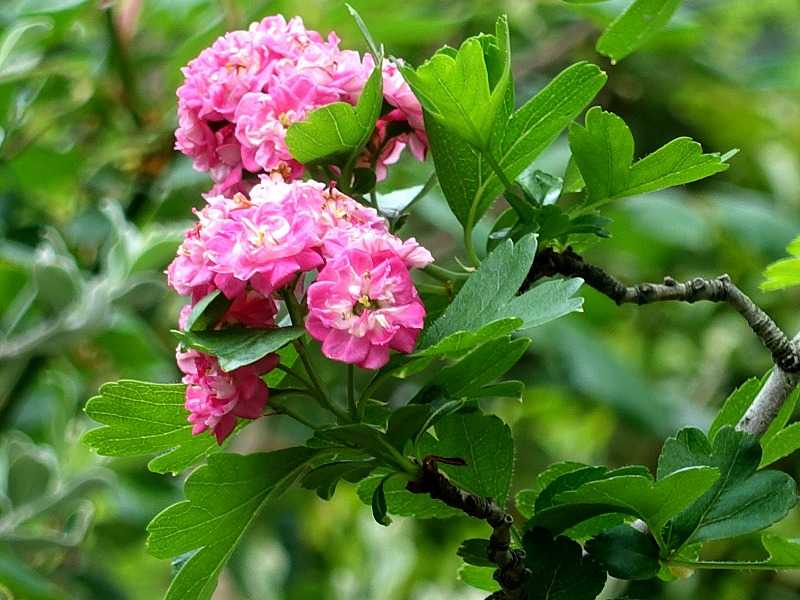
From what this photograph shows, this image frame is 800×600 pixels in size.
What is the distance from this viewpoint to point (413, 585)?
160 centimetres

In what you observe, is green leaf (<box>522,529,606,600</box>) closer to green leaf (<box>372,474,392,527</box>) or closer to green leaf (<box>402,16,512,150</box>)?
green leaf (<box>372,474,392,527</box>)

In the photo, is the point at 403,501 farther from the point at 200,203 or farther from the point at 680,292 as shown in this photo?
the point at 200,203

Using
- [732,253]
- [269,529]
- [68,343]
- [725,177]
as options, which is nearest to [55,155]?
[68,343]

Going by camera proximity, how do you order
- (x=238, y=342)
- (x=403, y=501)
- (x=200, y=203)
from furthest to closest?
(x=200, y=203) → (x=403, y=501) → (x=238, y=342)

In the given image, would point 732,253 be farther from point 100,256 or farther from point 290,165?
point 290,165

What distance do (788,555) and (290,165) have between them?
0.26 meters

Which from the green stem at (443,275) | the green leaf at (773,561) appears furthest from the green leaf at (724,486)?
the green stem at (443,275)

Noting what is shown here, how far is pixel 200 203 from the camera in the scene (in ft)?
4.39

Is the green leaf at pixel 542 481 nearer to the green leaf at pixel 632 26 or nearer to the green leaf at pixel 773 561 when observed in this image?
the green leaf at pixel 773 561

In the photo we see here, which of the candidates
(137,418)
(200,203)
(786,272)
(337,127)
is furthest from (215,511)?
(200,203)

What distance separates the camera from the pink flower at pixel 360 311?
453 mm

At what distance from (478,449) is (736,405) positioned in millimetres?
120

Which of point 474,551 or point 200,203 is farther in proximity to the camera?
point 200,203

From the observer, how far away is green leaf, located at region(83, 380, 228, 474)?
1.64 ft
